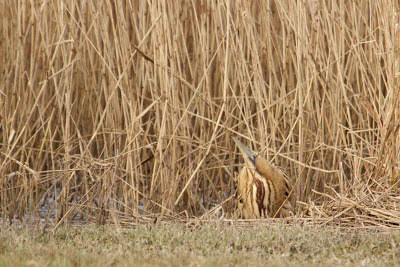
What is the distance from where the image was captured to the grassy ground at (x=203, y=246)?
110 inches

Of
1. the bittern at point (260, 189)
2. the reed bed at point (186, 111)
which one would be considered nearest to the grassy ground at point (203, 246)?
the reed bed at point (186, 111)

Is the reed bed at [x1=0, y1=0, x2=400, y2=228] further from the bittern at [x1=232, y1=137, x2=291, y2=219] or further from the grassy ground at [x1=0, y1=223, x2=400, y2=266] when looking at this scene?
the grassy ground at [x1=0, y1=223, x2=400, y2=266]

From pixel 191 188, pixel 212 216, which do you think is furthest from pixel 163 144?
pixel 212 216

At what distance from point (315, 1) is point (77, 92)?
6.30 feet

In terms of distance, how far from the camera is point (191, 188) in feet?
14.6

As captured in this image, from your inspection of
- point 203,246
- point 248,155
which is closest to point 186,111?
point 248,155

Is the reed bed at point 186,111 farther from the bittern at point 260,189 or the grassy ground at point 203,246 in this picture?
the grassy ground at point 203,246

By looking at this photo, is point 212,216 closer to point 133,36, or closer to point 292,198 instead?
point 292,198

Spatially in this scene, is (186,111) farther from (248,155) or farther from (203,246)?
(203,246)

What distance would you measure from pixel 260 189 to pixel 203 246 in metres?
1.08

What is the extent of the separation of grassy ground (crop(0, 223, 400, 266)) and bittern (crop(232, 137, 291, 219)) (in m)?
0.53

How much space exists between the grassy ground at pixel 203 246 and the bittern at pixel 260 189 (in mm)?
526

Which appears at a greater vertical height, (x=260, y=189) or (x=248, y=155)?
(x=248, y=155)

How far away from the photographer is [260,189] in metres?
4.11
